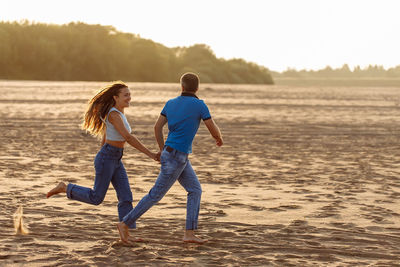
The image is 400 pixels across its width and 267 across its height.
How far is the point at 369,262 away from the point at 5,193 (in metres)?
4.56

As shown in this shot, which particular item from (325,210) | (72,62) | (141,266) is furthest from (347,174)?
(72,62)

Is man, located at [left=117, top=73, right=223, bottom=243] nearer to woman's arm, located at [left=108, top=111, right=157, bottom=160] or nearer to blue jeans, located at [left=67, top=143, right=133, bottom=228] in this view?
woman's arm, located at [left=108, top=111, right=157, bottom=160]

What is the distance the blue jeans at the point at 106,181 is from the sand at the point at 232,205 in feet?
1.10

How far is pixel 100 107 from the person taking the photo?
6.14m

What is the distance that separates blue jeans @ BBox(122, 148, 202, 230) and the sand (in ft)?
0.85

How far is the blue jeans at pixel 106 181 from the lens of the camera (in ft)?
20.0

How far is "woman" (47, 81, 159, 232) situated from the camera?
6031mm

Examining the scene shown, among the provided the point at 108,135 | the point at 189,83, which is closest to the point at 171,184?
the point at 108,135

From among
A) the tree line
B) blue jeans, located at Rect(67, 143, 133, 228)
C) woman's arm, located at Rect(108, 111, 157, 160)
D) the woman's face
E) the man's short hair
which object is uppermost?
the tree line

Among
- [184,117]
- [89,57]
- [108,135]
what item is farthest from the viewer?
[89,57]

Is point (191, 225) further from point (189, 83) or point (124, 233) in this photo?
point (189, 83)

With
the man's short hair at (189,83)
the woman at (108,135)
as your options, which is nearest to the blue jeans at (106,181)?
the woman at (108,135)

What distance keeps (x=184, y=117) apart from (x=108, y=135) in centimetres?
74

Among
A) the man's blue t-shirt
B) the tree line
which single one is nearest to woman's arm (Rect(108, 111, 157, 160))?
the man's blue t-shirt
